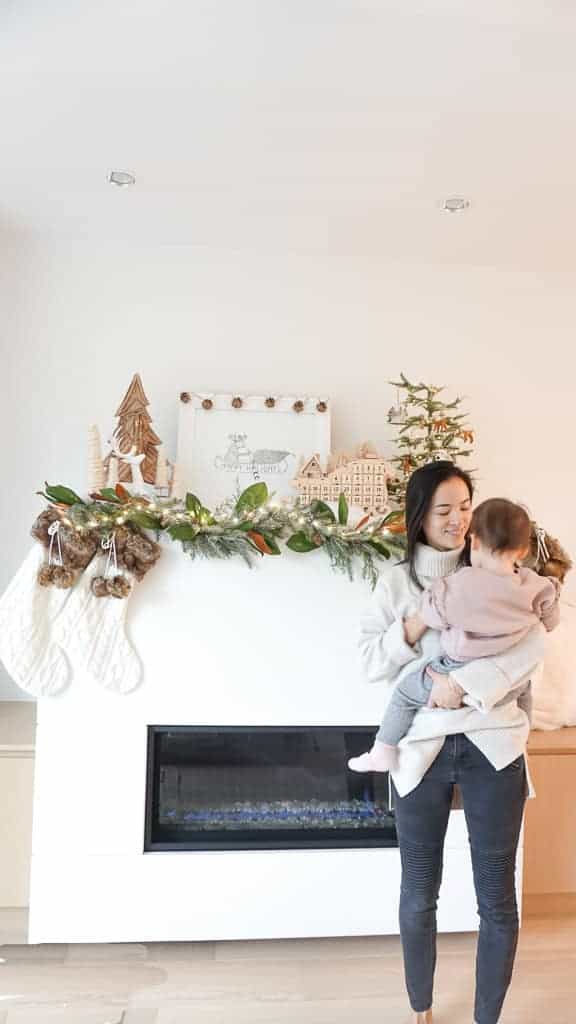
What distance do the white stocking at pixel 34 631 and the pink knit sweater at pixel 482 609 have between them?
113 centimetres

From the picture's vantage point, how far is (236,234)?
2.93 metres

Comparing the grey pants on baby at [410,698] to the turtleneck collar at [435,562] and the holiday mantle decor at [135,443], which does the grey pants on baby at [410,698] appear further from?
the holiday mantle decor at [135,443]

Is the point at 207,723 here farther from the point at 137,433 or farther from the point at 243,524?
the point at 137,433

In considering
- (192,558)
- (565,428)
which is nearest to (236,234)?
(192,558)

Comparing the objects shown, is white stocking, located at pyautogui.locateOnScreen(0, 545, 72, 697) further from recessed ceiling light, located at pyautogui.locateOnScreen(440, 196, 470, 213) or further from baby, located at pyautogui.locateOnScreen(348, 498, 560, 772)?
recessed ceiling light, located at pyautogui.locateOnScreen(440, 196, 470, 213)

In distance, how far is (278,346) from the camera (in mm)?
3094

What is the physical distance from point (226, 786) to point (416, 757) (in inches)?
34.3

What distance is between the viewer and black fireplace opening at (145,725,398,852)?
2.37m

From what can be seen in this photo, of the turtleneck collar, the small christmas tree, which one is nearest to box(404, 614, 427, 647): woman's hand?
the turtleneck collar

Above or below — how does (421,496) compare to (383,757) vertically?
above

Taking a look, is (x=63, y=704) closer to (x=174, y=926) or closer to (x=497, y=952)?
(x=174, y=926)

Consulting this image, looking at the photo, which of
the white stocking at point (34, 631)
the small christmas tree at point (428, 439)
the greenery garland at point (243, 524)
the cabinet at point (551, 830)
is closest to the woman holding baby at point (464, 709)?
the greenery garland at point (243, 524)

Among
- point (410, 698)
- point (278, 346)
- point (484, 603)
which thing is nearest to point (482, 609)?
point (484, 603)

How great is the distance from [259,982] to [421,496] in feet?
4.60
